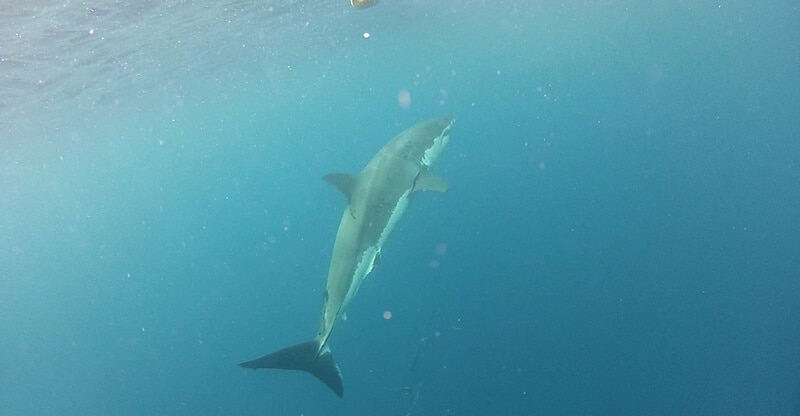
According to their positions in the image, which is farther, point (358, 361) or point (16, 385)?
point (16, 385)

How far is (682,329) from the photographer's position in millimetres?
13609

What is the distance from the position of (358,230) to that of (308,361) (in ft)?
7.45

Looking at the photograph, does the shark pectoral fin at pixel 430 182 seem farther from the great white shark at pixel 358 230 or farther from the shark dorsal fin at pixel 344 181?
the shark dorsal fin at pixel 344 181

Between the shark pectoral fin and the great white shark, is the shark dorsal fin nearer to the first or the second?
the great white shark

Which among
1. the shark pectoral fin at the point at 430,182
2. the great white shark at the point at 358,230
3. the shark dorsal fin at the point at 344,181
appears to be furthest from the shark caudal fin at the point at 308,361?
the shark pectoral fin at the point at 430,182

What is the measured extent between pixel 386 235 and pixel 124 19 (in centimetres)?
1342

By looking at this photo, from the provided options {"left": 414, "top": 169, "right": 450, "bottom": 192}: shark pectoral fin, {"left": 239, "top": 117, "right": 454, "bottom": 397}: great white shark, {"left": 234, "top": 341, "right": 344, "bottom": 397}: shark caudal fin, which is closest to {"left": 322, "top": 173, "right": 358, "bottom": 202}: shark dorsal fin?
{"left": 239, "top": 117, "right": 454, "bottom": 397}: great white shark

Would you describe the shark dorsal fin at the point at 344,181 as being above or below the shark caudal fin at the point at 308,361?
above

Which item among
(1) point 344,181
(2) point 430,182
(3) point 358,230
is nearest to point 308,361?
(3) point 358,230

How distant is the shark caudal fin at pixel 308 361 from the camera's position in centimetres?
760

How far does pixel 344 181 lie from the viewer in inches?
328

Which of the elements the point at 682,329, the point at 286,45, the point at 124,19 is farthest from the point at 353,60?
the point at 682,329

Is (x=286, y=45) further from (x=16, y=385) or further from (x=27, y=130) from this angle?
(x=16, y=385)

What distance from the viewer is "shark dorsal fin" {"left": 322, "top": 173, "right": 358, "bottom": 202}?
8195 millimetres
